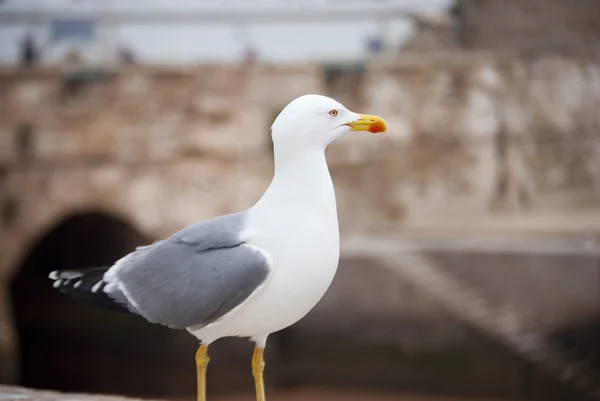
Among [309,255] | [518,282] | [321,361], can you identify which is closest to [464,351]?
[518,282]

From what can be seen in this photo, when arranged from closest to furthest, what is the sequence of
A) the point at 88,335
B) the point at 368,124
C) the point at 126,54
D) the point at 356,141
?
the point at 368,124 → the point at 356,141 → the point at 88,335 → the point at 126,54

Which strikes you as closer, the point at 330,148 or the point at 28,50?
the point at 330,148

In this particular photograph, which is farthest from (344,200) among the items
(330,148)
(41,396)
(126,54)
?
(41,396)

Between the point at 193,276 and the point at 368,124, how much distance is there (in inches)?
24.2

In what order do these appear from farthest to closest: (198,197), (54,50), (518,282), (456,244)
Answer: (54,50), (198,197), (456,244), (518,282)

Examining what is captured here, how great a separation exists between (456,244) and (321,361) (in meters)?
1.75

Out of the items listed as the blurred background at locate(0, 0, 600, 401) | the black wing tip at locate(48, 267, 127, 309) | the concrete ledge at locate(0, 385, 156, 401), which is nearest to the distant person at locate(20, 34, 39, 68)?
the blurred background at locate(0, 0, 600, 401)

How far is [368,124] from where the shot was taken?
2.24 m

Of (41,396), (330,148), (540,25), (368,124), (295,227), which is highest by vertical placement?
(540,25)

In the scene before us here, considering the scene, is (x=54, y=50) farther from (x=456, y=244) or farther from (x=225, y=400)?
(x=456, y=244)

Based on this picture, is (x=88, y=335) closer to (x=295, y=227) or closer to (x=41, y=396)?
(x=41, y=396)

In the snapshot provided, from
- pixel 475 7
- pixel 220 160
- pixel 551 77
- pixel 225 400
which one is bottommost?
pixel 225 400

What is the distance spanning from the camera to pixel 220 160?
8.86m

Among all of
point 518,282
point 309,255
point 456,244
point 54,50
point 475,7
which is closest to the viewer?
point 309,255
